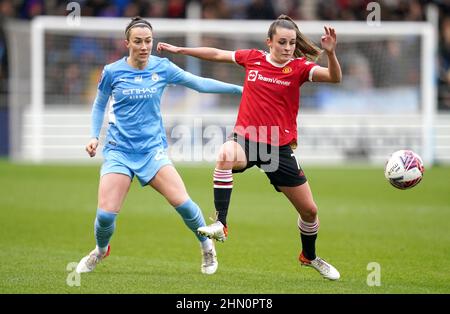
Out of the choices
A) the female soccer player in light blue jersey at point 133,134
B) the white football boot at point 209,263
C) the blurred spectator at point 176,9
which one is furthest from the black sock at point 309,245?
the blurred spectator at point 176,9

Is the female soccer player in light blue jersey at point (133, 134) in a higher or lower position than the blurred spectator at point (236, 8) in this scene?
lower

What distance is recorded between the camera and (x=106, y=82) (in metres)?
8.78

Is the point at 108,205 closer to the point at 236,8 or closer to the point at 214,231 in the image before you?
the point at 214,231

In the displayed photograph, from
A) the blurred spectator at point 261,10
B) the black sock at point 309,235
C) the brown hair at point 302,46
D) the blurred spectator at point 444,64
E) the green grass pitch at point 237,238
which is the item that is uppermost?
the blurred spectator at point 261,10

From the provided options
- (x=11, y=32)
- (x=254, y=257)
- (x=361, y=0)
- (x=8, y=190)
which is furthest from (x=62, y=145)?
(x=254, y=257)

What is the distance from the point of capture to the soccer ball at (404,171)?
8.77 meters

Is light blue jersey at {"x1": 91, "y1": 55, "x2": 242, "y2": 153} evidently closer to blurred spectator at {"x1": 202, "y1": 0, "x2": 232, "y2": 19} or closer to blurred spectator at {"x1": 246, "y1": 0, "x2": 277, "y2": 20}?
blurred spectator at {"x1": 246, "y1": 0, "x2": 277, "y2": 20}

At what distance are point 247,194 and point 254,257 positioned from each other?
7.34 meters

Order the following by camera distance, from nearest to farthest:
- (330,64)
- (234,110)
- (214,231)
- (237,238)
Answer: (330,64) < (214,231) < (237,238) < (234,110)

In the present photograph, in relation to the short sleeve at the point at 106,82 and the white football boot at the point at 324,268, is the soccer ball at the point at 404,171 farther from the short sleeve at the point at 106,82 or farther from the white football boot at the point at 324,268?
the short sleeve at the point at 106,82

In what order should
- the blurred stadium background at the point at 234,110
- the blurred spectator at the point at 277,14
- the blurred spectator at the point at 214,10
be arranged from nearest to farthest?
the blurred stadium background at the point at 234,110 < the blurred spectator at the point at 277,14 < the blurred spectator at the point at 214,10

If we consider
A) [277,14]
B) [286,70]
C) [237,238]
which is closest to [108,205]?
[286,70]

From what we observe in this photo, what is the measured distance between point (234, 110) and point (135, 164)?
15716 mm

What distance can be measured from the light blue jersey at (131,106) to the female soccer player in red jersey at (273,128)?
78 cm
